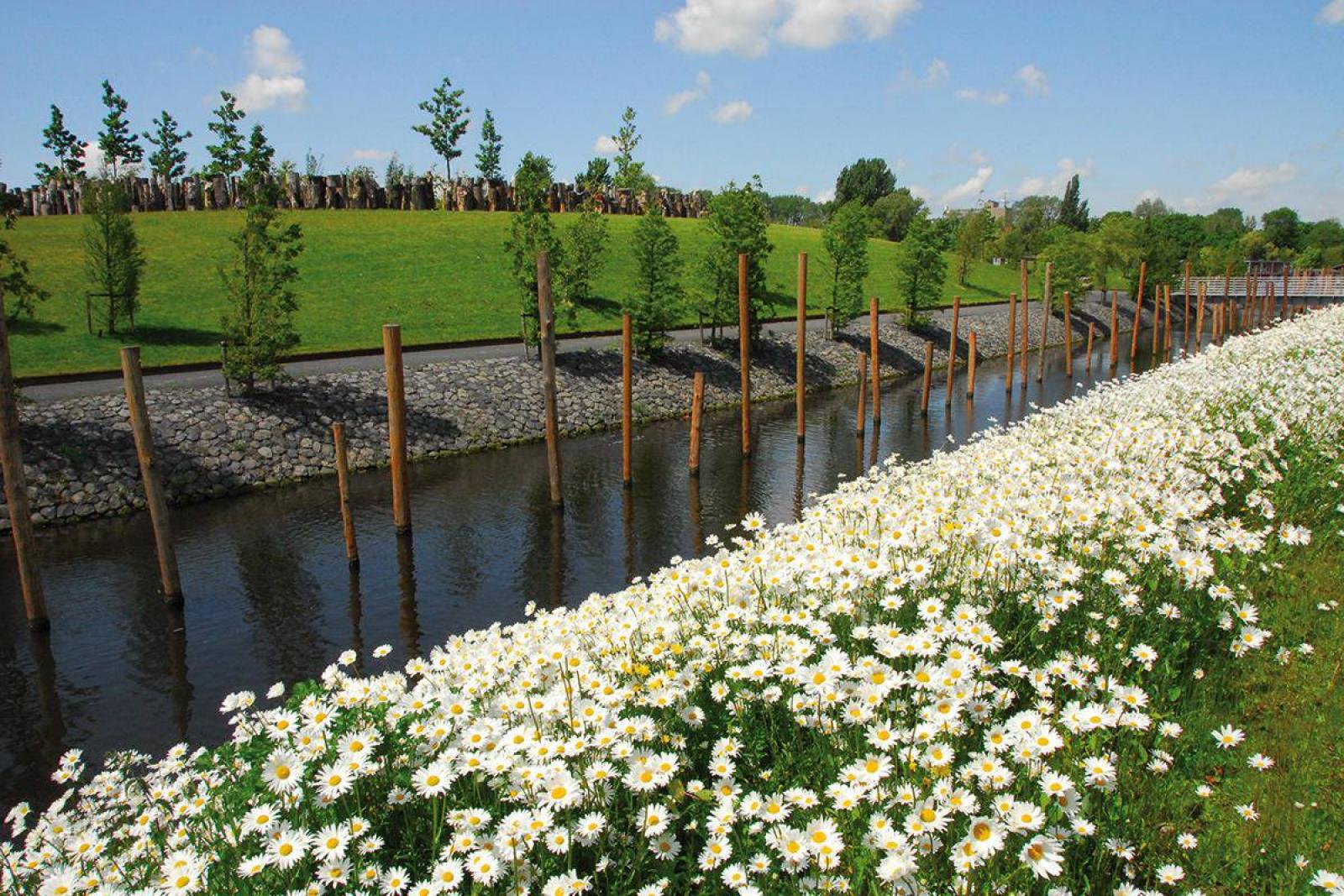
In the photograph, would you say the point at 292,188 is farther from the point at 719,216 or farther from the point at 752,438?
the point at 752,438

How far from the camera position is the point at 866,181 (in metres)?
130

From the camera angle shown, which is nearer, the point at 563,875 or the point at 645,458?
the point at 563,875

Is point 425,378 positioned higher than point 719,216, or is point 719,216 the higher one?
point 719,216

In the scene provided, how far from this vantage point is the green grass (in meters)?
31.5

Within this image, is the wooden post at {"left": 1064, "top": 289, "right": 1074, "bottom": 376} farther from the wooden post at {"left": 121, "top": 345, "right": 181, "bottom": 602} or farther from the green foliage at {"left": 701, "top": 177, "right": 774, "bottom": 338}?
the wooden post at {"left": 121, "top": 345, "right": 181, "bottom": 602}

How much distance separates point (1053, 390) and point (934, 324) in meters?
13.1

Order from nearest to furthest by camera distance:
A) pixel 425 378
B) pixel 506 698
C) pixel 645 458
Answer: pixel 506 698, pixel 645 458, pixel 425 378

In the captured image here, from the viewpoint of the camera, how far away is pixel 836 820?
3750 millimetres

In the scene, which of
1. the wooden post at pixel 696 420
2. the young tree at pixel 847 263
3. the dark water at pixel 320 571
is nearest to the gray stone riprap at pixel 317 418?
the dark water at pixel 320 571

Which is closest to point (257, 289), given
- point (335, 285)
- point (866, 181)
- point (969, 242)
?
point (335, 285)

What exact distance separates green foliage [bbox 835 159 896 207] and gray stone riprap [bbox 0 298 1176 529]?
327 ft

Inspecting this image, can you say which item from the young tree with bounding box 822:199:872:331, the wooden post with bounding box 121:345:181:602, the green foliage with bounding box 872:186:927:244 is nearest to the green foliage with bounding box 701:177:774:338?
the young tree with bounding box 822:199:872:331

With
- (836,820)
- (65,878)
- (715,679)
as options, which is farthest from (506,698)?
(65,878)

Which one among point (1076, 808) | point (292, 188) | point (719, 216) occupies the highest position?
point (292, 188)
